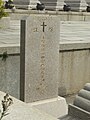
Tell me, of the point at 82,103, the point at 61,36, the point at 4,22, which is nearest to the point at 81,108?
the point at 82,103

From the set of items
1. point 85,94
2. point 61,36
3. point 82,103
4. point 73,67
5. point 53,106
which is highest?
point 61,36

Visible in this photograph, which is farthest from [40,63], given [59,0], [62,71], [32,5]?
[59,0]

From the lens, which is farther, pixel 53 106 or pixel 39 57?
pixel 53 106

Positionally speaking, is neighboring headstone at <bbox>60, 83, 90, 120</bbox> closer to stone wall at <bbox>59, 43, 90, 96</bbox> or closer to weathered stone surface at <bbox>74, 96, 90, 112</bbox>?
weathered stone surface at <bbox>74, 96, 90, 112</bbox>

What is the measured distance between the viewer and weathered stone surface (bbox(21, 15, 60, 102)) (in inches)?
185

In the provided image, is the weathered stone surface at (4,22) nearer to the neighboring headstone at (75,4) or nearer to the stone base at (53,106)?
the stone base at (53,106)

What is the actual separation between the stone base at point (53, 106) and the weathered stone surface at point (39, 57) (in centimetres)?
8

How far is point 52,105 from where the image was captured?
515cm

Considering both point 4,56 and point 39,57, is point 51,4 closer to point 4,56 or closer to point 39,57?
point 4,56

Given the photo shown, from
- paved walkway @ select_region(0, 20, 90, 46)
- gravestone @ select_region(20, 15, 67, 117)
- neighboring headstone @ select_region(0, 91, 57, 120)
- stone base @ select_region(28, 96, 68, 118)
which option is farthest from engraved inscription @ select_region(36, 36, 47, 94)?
neighboring headstone @ select_region(0, 91, 57, 120)

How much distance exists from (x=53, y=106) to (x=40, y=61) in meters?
0.79

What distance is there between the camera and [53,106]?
5172 mm

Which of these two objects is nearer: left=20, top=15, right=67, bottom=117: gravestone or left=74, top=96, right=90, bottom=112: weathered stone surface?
left=74, top=96, right=90, bottom=112: weathered stone surface

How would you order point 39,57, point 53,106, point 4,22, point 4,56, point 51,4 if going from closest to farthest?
point 39,57 → point 53,106 → point 4,56 → point 4,22 → point 51,4
